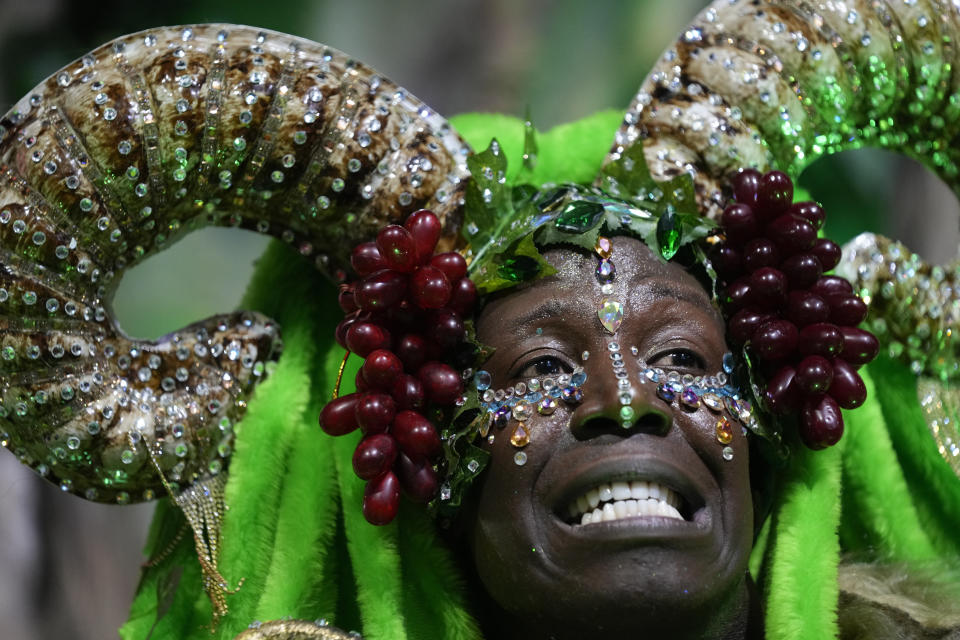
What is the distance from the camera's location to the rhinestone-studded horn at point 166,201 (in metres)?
1.19

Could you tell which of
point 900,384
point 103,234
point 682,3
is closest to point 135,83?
point 103,234

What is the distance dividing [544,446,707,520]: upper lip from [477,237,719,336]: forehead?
18cm

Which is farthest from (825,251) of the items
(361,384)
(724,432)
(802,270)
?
(361,384)

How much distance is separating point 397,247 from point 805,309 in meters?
0.51

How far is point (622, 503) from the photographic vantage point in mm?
1084

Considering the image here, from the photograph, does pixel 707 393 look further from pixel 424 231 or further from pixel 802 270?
pixel 424 231

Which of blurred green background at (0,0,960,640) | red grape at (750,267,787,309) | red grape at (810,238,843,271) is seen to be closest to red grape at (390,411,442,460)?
red grape at (750,267,787,309)

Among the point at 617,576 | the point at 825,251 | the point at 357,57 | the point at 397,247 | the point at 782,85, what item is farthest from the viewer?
the point at 357,57

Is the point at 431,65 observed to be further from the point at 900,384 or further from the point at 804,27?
the point at 900,384

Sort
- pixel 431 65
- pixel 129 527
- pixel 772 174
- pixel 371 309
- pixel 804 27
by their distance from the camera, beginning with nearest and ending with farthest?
1. pixel 371 309
2. pixel 772 174
3. pixel 804 27
4. pixel 129 527
5. pixel 431 65

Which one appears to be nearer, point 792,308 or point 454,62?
point 792,308

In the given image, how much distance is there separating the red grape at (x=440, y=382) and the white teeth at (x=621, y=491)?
22cm

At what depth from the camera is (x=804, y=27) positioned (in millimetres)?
1422

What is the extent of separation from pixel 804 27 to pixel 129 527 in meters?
2.18
